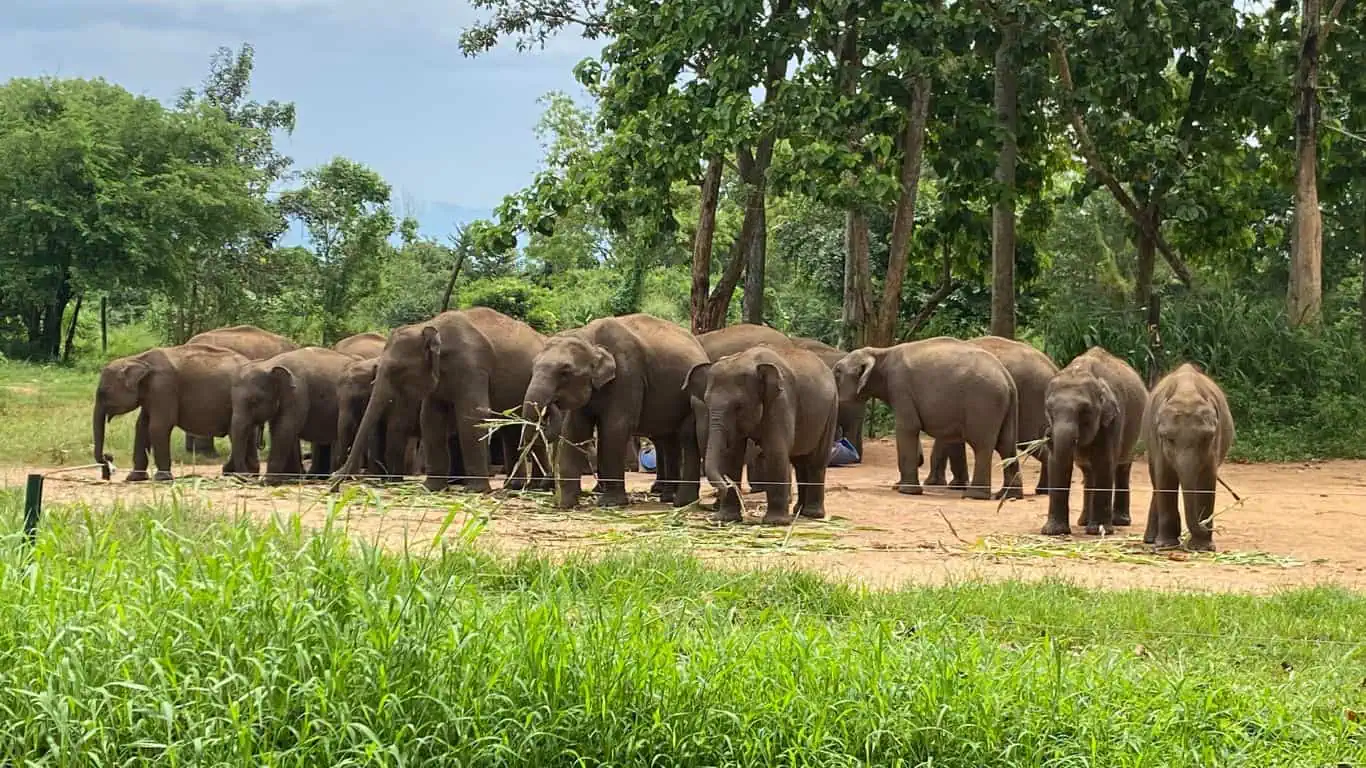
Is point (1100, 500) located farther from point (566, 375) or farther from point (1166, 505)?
point (566, 375)

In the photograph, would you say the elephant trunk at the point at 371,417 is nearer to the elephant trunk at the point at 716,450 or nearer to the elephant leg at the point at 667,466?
the elephant leg at the point at 667,466

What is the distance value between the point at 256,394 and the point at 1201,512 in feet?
27.6

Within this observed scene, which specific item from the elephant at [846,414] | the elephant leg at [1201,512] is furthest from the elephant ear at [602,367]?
the elephant at [846,414]

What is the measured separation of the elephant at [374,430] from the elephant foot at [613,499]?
2.40m

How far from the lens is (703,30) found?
718 inches

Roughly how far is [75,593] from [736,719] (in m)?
2.35

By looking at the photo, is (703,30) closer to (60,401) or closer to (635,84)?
(635,84)

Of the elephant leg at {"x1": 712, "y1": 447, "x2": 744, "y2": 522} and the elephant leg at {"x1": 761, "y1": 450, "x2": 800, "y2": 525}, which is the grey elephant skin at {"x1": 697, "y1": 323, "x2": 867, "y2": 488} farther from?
the elephant leg at {"x1": 761, "y1": 450, "x2": 800, "y2": 525}

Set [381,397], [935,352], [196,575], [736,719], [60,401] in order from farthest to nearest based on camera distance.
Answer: [60,401] < [935,352] < [381,397] < [196,575] < [736,719]

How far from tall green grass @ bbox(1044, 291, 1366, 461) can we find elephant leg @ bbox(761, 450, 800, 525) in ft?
26.5

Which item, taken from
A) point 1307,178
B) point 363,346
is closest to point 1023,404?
point 1307,178

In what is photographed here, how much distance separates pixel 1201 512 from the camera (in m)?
9.34

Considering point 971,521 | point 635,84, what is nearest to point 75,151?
Result: point 635,84

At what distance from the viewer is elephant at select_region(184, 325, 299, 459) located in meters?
16.2
